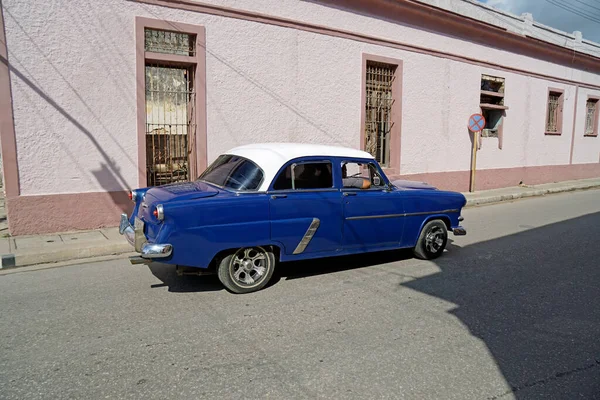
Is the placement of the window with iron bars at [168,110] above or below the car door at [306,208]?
above

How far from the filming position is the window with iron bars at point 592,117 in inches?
797

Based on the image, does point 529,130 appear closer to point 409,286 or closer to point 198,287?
point 409,286

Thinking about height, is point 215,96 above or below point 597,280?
above

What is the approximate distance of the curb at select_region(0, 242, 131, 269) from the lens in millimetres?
6179

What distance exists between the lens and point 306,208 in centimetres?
518

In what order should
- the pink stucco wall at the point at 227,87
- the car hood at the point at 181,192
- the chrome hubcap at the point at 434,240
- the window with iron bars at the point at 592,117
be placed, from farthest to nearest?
the window with iron bars at the point at 592,117, the pink stucco wall at the point at 227,87, the chrome hubcap at the point at 434,240, the car hood at the point at 181,192

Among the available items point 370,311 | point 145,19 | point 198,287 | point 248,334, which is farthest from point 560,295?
point 145,19

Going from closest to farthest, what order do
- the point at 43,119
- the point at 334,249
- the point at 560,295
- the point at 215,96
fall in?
1. the point at 560,295
2. the point at 334,249
3. the point at 43,119
4. the point at 215,96

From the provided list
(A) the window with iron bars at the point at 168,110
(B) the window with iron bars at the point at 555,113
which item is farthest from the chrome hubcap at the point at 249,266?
(B) the window with iron bars at the point at 555,113

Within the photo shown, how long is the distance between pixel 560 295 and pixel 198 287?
13.4ft

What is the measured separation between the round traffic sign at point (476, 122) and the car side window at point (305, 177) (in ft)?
31.5

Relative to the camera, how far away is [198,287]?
204 inches

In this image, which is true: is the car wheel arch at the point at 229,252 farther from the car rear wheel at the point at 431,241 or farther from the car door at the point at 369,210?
the car rear wheel at the point at 431,241

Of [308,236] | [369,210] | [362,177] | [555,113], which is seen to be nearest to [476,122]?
[555,113]
